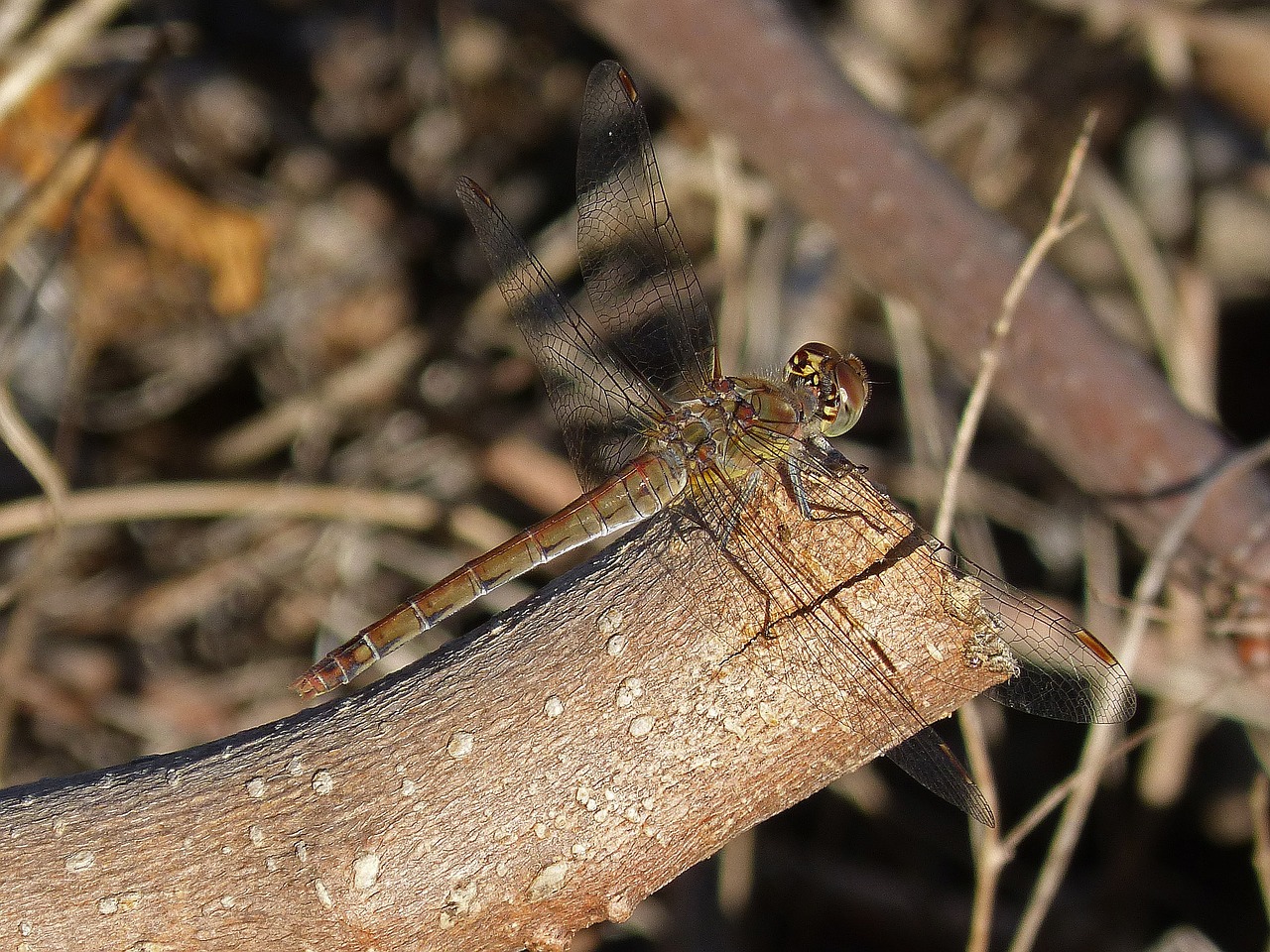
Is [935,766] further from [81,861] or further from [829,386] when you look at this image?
[81,861]

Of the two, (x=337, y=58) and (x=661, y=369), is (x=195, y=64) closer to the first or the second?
(x=337, y=58)

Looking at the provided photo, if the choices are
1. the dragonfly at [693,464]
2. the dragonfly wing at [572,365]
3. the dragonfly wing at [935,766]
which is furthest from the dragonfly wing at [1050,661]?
the dragonfly wing at [572,365]

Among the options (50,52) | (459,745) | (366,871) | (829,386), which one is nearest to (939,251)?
(829,386)

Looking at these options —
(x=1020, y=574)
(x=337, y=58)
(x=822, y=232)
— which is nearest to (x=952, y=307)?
(x=822, y=232)

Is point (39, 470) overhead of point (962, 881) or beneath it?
overhead

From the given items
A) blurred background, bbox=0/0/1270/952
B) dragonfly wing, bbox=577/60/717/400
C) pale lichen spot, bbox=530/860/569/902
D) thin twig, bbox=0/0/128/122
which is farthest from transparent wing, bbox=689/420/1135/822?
thin twig, bbox=0/0/128/122
